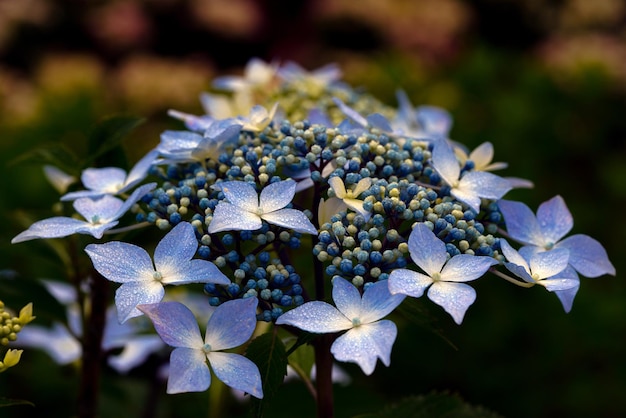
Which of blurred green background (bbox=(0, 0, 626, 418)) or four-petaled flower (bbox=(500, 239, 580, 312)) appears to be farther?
blurred green background (bbox=(0, 0, 626, 418))

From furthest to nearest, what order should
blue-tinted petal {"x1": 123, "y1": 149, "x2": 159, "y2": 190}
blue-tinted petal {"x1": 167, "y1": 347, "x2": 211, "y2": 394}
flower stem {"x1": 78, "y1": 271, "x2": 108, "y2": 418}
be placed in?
flower stem {"x1": 78, "y1": 271, "x2": 108, "y2": 418} < blue-tinted petal {"x1": 123, "y1": 149, "x2": 159, "y2": 190} < blue-tinted petal {"x1": 167, "y1": 347, "x2": 211, "y2": 394}

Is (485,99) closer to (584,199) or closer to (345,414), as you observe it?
(584,199)

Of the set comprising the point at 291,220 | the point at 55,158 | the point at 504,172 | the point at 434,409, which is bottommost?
the point at 504,172

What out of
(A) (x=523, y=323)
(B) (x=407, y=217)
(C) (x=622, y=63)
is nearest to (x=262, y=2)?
(C) (x=622, y=63)

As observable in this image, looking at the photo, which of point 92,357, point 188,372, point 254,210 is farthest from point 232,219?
point 92,357

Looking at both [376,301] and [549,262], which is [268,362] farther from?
[549,262]

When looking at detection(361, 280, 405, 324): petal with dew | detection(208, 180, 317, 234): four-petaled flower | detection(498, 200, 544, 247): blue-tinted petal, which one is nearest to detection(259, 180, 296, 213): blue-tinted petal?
detection(208, 180, 317, 234): four-petaled flower

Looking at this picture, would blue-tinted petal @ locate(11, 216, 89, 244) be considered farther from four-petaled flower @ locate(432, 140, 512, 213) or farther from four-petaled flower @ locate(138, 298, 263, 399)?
four-petaled flower @ locate(432, 140, 512, 213)

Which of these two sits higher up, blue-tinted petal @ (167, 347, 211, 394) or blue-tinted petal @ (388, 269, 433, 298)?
blue-tinted petal @ (388, 269, 433, 298)
